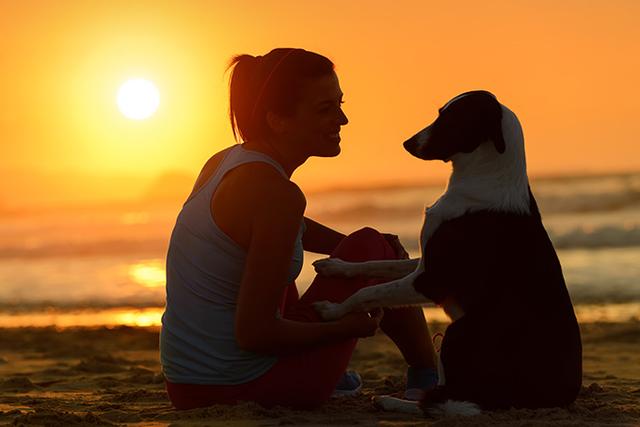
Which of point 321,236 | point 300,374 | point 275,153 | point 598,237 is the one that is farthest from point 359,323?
point 598,237

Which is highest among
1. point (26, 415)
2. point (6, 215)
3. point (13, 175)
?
point (13, 175)

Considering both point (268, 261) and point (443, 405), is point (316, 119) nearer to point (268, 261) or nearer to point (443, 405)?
point (268, 261)

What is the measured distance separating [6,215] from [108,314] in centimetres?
3035

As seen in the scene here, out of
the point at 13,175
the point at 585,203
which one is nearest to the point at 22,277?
the point at 585,203

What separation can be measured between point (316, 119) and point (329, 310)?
75 centimetres

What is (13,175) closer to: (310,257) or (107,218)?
(107,218)

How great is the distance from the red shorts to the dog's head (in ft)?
1.67

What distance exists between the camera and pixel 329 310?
3.96 meters

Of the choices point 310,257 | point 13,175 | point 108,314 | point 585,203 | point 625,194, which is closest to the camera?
point 108,314

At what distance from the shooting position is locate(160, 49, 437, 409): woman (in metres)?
3.61

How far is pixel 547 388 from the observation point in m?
3.88

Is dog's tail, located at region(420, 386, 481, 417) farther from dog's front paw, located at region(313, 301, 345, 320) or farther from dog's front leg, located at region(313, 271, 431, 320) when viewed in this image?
dog's front paw, located at region(313, 301, 345, 320)

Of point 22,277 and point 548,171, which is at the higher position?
point 548,171

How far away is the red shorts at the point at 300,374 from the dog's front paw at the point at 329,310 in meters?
0.02
